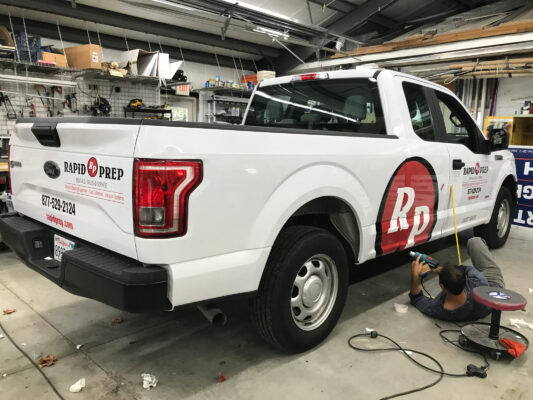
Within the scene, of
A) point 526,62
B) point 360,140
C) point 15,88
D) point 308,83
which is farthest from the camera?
point 526,62

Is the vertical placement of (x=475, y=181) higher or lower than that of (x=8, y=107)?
lower

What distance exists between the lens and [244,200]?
1852 mm

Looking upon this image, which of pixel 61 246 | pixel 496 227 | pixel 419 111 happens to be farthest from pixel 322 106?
pixel 496 227

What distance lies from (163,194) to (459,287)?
2069mm

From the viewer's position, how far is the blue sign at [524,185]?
536 cm

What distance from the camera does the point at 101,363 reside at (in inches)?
90.4

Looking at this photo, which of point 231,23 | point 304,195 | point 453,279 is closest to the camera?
point 304,195

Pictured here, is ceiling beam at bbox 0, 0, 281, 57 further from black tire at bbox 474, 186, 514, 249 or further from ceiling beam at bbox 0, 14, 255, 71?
black tire at bbox 474, 186, 514, 249

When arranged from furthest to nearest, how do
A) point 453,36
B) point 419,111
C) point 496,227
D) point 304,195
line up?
1. point 453,36
2. point 496,227
3. point 419,111
4. point 304,195

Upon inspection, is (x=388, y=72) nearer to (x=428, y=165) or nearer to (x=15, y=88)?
(x=428, y=165)

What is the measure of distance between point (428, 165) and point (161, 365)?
7.49 feet

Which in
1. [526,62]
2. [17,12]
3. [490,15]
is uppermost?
[490,15]

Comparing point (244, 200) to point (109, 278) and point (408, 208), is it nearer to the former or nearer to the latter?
point (109, 278)

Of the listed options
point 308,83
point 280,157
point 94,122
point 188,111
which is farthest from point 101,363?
point 188,111
